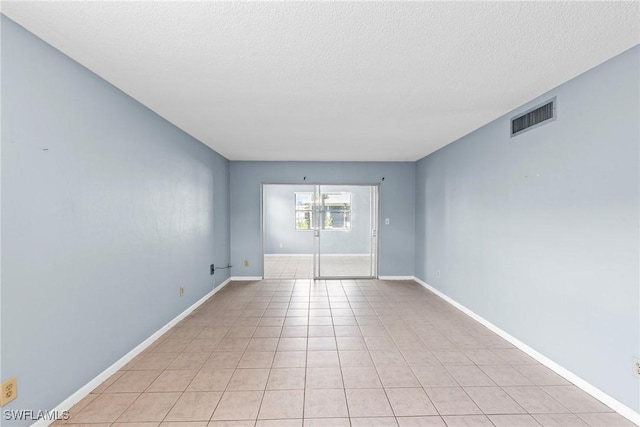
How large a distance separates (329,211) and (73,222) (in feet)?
23.1

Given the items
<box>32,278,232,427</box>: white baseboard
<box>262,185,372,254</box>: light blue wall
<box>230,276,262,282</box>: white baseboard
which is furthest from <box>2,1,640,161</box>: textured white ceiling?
<box>262,185,372,254</box>: light blue wall

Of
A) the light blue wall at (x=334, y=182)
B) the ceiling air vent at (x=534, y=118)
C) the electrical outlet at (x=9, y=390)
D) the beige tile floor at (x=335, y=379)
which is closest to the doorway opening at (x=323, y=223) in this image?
the light blue wall at (x=334, y=182)

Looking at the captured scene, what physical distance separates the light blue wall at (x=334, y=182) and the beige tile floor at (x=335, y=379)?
2.04 m

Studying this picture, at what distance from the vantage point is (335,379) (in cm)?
233

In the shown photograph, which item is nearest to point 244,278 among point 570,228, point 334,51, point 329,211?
point 329,211

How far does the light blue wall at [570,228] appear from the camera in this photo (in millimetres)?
1890

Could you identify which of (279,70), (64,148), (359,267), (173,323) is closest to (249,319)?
(173,323)

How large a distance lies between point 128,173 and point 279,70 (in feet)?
5.36

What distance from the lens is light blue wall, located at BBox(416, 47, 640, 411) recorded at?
1890mm

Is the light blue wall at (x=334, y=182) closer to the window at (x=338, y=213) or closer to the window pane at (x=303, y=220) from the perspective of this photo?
the window at (x=338, y=213)

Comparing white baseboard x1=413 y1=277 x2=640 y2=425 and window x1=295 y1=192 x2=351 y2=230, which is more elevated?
window x1=295 y1=192 x2=351 y2=230

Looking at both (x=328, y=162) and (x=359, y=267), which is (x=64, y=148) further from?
(x=359, y=267)

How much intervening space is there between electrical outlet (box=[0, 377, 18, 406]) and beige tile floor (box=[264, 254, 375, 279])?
4.38 metres

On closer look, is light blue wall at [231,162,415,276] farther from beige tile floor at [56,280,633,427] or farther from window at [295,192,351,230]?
window at [295,192,351,230]
